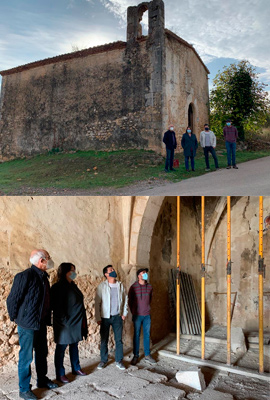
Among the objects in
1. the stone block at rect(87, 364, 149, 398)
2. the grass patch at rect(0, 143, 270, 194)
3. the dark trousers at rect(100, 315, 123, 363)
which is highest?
the grass patch at rect(0, 143, 270, 194)

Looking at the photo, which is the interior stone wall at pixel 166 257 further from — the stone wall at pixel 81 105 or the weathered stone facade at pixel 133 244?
the stone wall at pixel 81 105

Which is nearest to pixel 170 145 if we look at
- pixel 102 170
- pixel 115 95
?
pixel 102 170

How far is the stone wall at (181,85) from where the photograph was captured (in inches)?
487

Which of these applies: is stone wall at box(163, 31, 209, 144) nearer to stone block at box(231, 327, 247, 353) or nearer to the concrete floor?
stone block at box(231, 327, 247, 353)

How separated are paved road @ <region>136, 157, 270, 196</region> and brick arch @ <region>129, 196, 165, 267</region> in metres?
0.37

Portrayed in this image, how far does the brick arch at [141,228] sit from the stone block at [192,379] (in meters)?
2.31

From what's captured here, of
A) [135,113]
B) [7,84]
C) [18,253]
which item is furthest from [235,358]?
[7,84]

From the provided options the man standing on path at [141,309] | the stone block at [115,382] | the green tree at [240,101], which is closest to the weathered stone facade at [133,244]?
the man standing on path at [141,309]

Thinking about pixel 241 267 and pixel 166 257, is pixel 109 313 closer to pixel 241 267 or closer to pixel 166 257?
pixel 166 257

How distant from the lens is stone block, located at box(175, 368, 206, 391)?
4.68 m

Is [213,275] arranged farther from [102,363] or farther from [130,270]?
[102,363]

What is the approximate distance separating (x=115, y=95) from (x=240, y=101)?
5.24 meters

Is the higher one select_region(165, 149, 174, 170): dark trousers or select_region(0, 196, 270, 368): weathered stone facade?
select_region(165, 149, 174, 170): dark trousers

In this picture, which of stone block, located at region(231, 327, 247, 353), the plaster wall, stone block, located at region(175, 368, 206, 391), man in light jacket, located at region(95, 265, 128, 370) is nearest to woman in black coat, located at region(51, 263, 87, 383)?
man in light jacket, located at region(95, 265, 128, 370)
